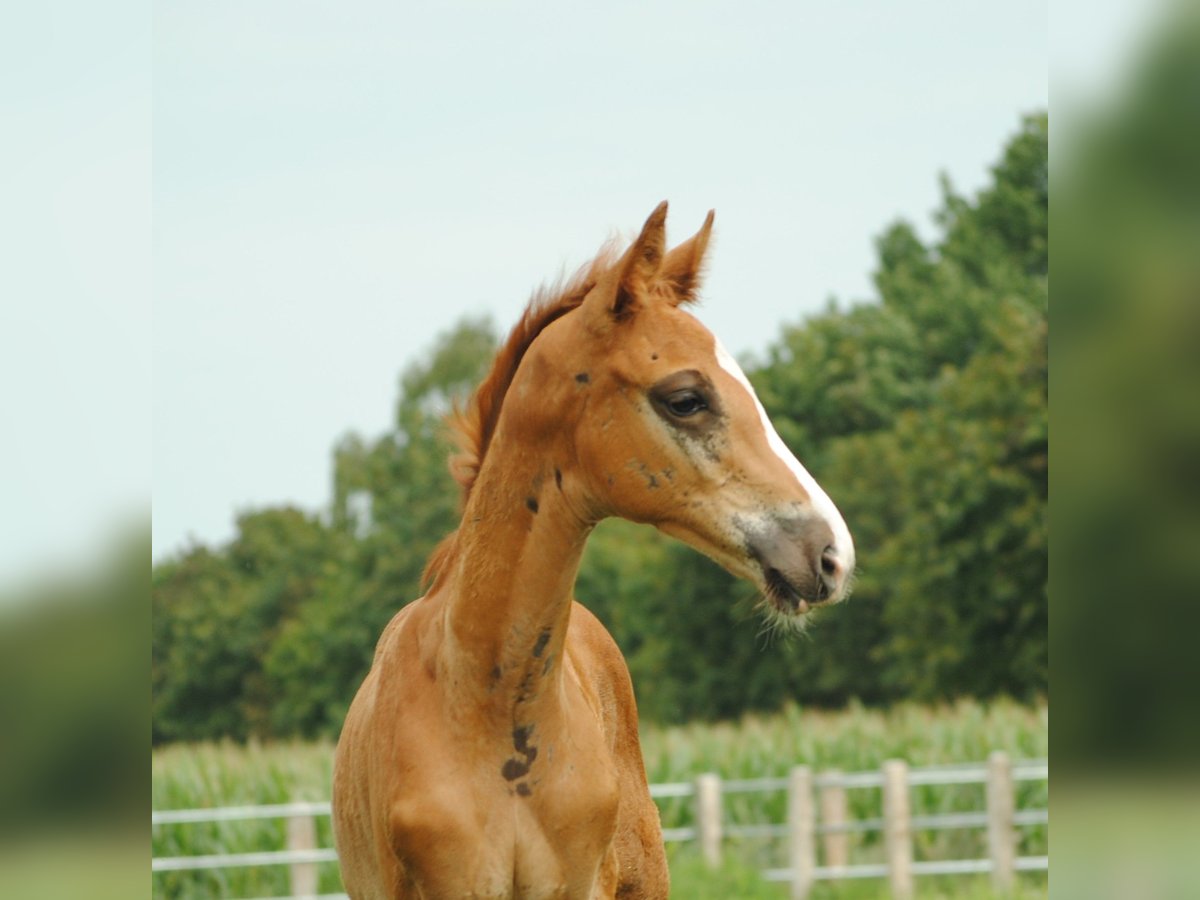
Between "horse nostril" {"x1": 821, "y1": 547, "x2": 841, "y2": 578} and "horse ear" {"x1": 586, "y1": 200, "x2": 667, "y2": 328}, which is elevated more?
"horse ear" {"x1": 586, "y1": 200, "x2": 667, "y2": 328}

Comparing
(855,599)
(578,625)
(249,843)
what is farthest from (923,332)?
(578,625)

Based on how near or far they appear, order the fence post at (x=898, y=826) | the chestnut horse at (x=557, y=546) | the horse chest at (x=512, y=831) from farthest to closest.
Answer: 1. the fence post at (x=898, y=826)
2. the horse chest at (x=512, y=831)
3. the chestnut horse at (x=557, y=546)

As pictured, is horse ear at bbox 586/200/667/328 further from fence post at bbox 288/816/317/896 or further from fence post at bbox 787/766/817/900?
fence post at bbox 787/766/817/900

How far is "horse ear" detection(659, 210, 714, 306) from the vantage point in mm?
3707

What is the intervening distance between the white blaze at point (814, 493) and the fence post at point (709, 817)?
10.5m

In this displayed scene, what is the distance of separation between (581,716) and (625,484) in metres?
0.77

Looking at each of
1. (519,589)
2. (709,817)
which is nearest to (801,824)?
(709,817)

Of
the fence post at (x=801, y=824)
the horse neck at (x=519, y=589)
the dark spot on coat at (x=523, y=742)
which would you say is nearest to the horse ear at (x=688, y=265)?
the horse neck at (x=519, y=589)

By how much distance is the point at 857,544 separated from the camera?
1508 inches

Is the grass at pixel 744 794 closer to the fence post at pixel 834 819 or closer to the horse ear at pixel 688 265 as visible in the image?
the fence post at pixel 834 819

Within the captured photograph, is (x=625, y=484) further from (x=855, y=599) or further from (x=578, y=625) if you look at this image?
(x=855, y=599)

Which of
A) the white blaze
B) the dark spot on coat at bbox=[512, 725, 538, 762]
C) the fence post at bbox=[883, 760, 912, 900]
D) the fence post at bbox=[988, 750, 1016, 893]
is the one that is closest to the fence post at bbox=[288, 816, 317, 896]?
the fence post at bbox=[883, 760, 912, 900]

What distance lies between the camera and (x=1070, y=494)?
6.07 feet

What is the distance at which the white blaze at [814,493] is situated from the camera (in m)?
3.07
